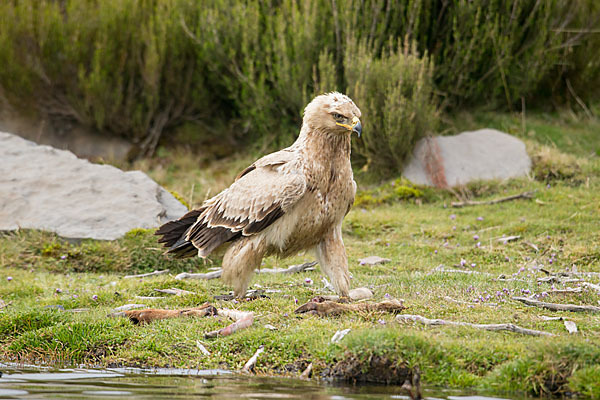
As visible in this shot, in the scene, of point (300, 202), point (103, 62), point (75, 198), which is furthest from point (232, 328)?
point (103, 62)

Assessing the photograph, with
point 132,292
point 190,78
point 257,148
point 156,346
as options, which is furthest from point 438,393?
point 190,78

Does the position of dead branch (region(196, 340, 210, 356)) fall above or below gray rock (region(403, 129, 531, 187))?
above

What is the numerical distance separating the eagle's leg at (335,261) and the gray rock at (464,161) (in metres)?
6.67

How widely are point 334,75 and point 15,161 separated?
6.29 metres

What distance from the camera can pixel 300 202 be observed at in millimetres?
6578

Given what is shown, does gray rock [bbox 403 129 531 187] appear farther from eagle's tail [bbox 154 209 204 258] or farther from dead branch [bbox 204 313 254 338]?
dead branch [bbox 204 313 254 338]

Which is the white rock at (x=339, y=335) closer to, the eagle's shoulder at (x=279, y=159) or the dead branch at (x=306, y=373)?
the dead branch at (x=306, y=373)

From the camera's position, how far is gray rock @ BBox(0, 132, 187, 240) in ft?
33.1

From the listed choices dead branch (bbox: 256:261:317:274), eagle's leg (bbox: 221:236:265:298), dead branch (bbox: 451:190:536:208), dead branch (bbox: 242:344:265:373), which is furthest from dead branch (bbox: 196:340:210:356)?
dead branch (bbox: 451:190:536:208)

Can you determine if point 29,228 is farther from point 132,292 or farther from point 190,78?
point 190,78

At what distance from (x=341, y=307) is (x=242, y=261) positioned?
3.74ft

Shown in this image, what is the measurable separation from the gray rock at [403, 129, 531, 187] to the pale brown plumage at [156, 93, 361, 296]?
6.74m

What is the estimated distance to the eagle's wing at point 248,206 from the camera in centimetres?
657

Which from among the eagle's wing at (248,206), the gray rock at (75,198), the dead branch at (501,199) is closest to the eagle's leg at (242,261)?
the eagle's wing at (248,206)
